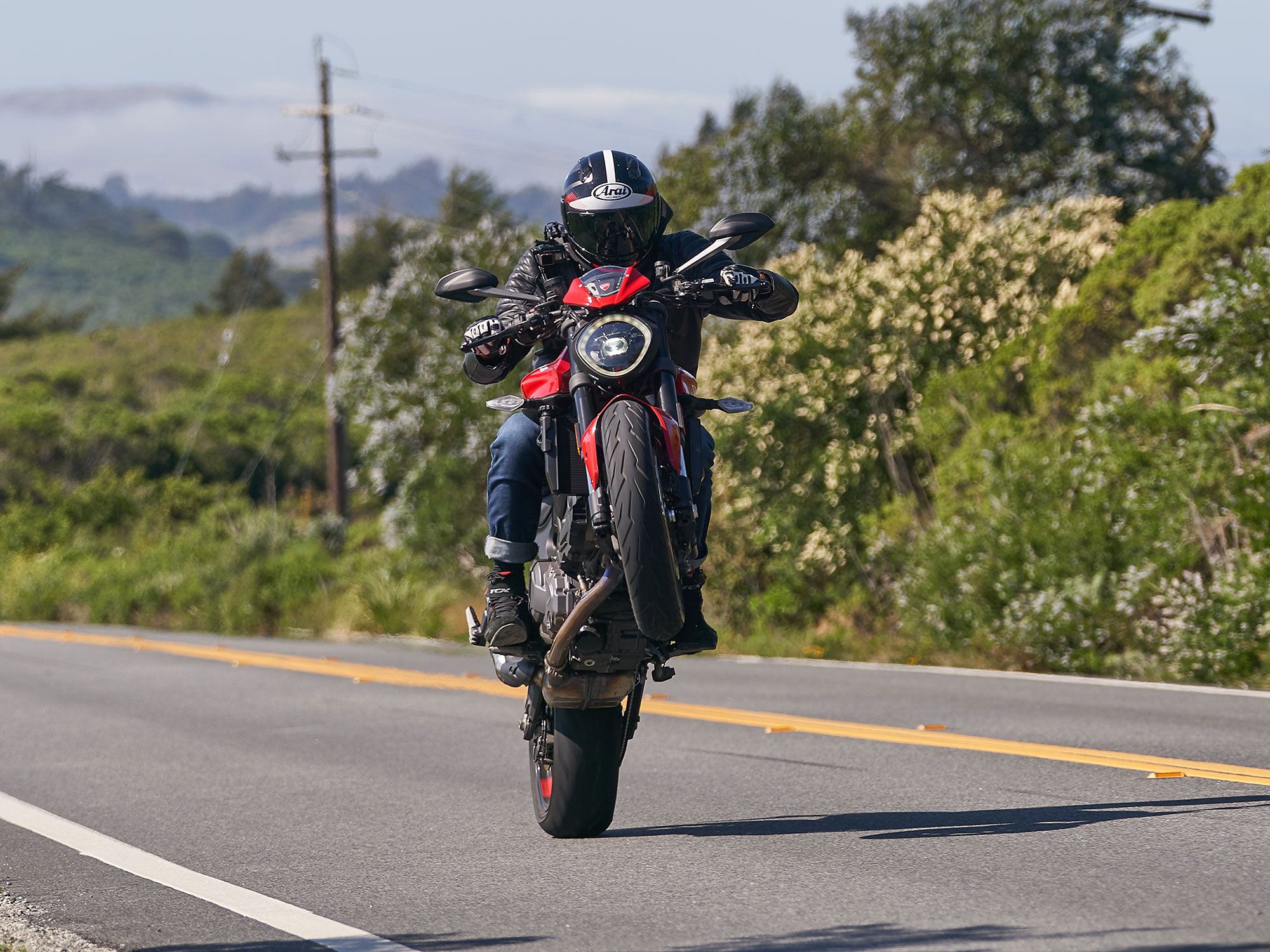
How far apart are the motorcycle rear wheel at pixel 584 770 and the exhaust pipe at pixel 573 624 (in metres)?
0.29

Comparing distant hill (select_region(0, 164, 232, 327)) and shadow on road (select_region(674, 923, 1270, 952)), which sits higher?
distant hill (select_region(0, 164, 232, 327))

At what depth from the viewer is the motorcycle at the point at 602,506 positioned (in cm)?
562

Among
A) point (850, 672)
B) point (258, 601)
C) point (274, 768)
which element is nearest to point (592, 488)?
point (274, 768)

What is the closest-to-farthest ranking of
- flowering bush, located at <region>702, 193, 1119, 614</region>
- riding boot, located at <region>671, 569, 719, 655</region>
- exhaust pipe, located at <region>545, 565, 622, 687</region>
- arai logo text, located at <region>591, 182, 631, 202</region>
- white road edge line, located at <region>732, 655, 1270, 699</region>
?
1. exhaust pipe, located at <region>545, 565, 622, 687</region>
2. riding boot, located at <region>671, 569, 719, 655</region>
3. arai logo text, located at <region>591, 182, 631, 202</region>
4. white road edge line, located at <region>732, 655, 1270, 699</region>
5. flowering bush, located at <region>702, 193, 1119, 614</region>

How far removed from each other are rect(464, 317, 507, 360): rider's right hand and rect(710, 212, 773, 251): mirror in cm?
97

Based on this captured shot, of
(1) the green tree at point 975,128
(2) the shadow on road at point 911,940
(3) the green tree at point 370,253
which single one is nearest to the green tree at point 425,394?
(1) the green tree at point 975,128

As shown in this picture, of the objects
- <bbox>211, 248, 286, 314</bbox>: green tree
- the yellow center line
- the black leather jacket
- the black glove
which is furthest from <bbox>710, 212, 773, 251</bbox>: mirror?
<bbox>211, 248, 286, 314</bbox>: green tree

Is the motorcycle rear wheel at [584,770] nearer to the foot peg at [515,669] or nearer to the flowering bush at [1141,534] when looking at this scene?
the foot peg at [515,669]

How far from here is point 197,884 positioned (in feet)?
19.3

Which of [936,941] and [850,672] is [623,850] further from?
[850,672]

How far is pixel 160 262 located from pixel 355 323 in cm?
17647

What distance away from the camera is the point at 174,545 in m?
28.9

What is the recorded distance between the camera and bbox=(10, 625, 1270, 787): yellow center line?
746 centimetres

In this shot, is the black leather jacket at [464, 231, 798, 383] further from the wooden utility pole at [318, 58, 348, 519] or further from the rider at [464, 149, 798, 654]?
the wooden utility pole at [318, 58, 348, 519]
